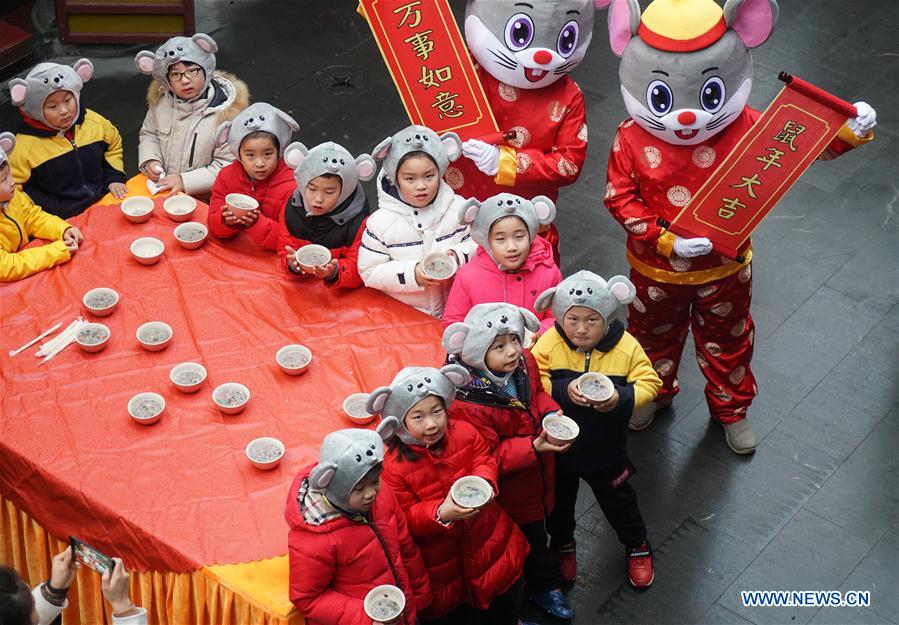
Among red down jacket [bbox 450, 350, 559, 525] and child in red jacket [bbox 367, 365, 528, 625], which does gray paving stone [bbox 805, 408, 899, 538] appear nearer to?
red down jacket [bbox 450, 350, 559, 525]

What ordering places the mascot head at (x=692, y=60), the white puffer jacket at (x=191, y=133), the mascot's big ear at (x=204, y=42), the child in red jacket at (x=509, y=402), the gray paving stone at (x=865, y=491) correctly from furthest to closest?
the white puffer jacket at (x=191, y=133) < the mascot's big ear at (x=204, y=42) < the gray paving stone at (x=865, y=491) < the mascot head at (x=692, y=60) < the child in red jacket at (x=509, y=402)

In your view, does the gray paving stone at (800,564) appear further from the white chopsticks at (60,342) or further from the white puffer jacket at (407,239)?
the white chopsticks at (60,342)

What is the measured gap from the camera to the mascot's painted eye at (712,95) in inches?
193

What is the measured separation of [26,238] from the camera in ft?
17.6

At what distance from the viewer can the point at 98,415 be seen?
4.69 metres

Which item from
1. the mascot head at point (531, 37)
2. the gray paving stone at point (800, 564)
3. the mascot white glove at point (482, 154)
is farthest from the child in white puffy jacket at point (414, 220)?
the gray paving stone at point (800, 564)

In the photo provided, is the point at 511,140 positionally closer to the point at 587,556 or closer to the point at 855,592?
the point at 587,556

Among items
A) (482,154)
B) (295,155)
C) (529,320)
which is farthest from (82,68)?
(529,320)

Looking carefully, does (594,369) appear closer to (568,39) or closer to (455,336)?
(455,336)

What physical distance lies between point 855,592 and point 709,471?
80cm

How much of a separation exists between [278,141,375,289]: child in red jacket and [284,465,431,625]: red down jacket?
4.22 feet

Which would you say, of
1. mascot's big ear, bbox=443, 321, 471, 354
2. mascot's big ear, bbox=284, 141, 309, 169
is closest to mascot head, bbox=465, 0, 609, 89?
mascot's big ear, bbox=284, 141, 309, 169

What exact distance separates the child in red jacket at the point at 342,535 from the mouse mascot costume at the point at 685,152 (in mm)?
1722

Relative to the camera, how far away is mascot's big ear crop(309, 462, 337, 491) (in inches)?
152
